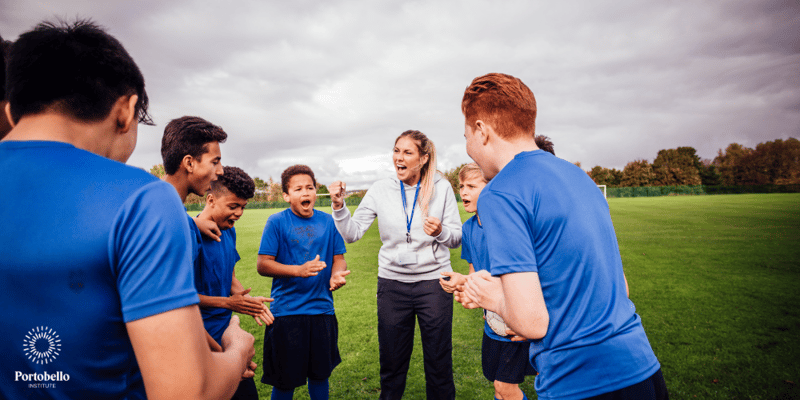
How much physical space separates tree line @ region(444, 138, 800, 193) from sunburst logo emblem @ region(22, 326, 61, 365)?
74223 millimetres

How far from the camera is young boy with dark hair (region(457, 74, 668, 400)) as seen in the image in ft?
4.86

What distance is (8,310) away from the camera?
2.78 feet

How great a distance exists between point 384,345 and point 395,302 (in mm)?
421

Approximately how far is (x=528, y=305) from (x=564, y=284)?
19 cm

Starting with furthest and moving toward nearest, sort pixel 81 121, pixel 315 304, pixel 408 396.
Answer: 1. pixel 408 396
2. pixel 315 304
3. pixel 81 121

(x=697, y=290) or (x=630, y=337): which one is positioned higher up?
(x=630, y=337)

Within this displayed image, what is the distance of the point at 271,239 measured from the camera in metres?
3.42

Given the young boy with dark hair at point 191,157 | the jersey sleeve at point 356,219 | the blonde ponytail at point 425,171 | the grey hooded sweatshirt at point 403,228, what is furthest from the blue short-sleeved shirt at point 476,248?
the young boy with dark hair at point 191,157

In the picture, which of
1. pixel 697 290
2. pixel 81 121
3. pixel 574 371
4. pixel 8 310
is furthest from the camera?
pixel 697 290

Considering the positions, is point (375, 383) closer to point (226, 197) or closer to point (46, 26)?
point (226, 197)

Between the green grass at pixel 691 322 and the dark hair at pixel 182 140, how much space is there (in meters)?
2.89

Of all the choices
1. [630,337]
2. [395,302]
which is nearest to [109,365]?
[630,337]

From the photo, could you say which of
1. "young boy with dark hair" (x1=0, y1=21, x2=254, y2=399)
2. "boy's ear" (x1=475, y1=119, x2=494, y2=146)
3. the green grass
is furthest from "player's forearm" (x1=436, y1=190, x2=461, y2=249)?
"young boy with dark hair" (x1=0, y1=21, x2=254, y2=399)

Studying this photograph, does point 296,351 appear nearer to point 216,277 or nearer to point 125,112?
point 216,277
